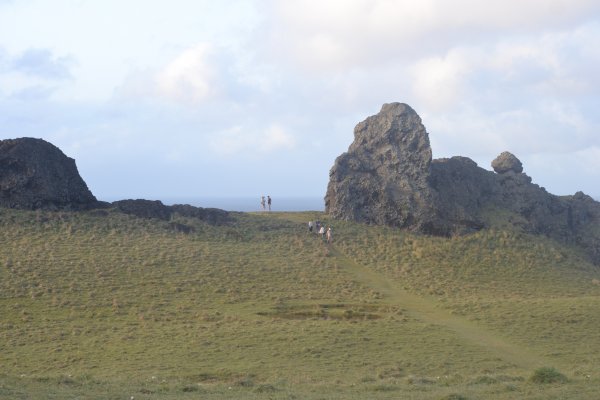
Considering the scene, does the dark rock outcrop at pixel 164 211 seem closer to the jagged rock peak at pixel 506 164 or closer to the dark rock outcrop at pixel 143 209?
the dark rock outcrop at pixel 143 209

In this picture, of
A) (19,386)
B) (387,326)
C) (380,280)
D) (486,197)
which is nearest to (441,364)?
(387,326)

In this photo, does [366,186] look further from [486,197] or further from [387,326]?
[387,326]

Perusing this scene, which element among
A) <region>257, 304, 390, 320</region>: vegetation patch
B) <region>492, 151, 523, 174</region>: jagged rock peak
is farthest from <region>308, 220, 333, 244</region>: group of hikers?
<region>492, 151, 523, 174</region>: jagged rock peak

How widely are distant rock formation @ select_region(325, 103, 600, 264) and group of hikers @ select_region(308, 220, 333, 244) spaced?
3867 mm

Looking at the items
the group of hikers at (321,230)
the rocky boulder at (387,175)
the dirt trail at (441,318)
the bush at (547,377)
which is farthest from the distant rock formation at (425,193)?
the bush at (547,377)

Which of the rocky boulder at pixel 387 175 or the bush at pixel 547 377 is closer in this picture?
the bush at pixel 547 377

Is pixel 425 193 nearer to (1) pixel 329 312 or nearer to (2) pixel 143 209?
(2) pixel 143 209

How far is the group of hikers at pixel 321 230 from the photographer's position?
178 feet

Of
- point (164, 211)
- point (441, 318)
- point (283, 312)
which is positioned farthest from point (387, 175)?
point (283, 312)

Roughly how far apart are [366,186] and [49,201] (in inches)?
993

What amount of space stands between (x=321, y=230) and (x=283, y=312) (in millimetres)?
19041

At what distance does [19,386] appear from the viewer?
19.2 meters

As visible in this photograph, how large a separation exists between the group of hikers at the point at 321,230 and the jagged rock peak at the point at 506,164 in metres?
20.0

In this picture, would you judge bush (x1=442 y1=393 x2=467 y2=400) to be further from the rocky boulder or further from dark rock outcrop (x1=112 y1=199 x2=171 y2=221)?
dark rock outcrop (x1=112 y1=199 x2=171 y2=221)
